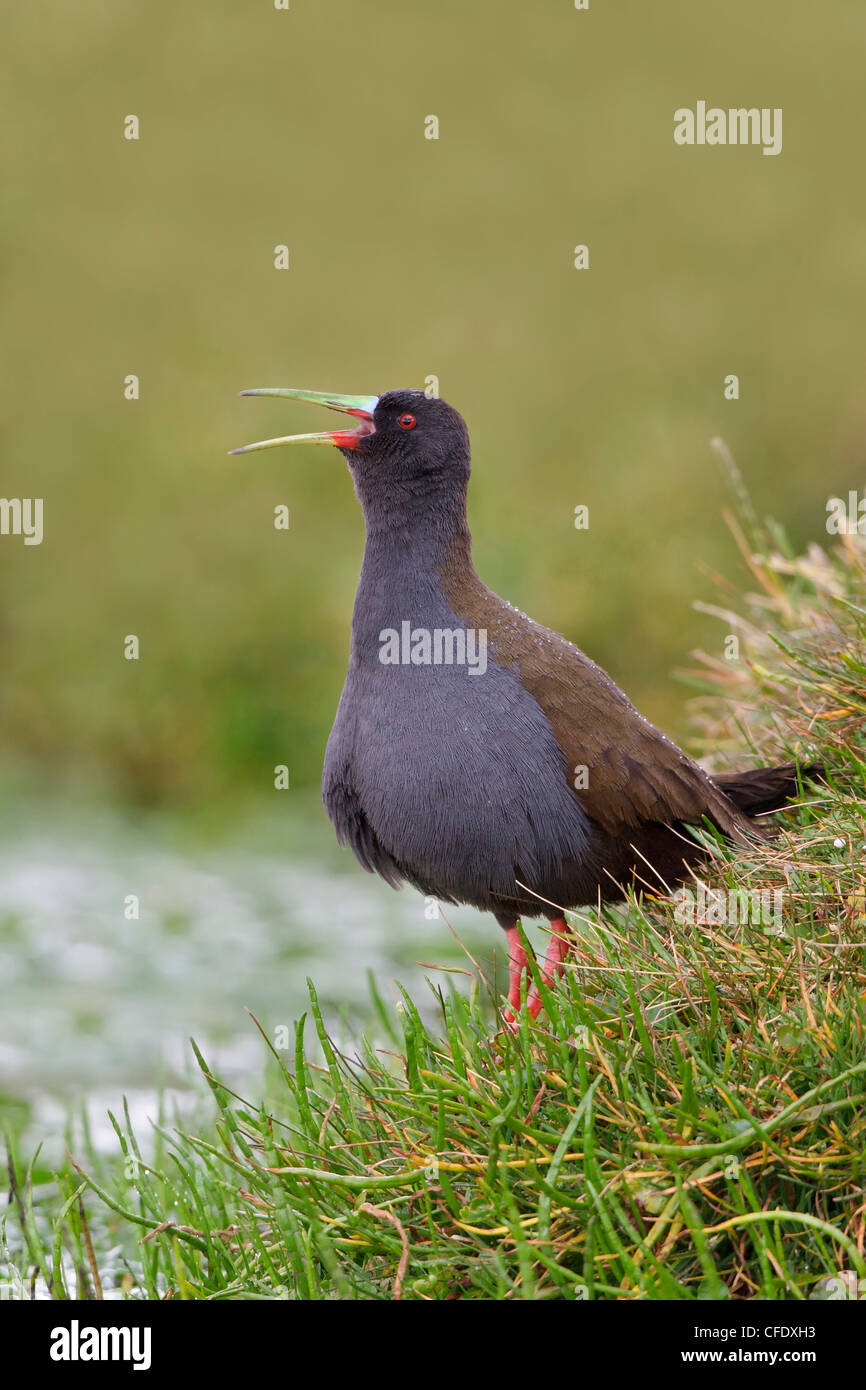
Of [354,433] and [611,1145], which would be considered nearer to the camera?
[611,1145]

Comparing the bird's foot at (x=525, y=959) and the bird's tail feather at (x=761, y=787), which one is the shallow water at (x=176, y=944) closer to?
the bird's foot at (x=525, y=959)

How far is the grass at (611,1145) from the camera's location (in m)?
2.66

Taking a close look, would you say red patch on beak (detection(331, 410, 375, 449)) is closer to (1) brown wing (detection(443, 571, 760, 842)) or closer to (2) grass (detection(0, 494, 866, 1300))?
(1) brown wing (detection(443, 571, 760, 842))

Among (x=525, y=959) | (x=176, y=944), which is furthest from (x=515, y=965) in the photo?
(x=176, y=944)

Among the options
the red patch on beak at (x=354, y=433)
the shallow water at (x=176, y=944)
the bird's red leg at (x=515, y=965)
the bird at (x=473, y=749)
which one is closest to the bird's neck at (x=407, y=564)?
the bird at (x=473, y=749)

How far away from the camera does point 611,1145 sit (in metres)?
2.92

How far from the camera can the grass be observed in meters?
2.66

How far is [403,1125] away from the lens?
10.4ft

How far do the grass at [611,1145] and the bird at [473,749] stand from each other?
273mm

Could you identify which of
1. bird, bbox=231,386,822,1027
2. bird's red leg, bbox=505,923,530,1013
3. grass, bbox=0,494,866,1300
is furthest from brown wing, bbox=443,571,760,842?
bird's red leg, bbox=505,923,530,1013

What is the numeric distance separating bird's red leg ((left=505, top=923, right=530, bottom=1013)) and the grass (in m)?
0.26

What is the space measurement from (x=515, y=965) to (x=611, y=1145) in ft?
3.74

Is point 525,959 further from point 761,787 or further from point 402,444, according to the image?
point 402,444

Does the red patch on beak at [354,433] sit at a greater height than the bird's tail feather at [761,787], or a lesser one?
greater
